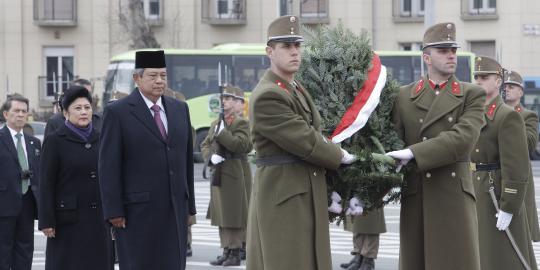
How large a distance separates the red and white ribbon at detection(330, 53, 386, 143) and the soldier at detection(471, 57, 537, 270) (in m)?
1.33

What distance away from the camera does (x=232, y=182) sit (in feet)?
48.3

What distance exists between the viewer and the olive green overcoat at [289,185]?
25.3 ft

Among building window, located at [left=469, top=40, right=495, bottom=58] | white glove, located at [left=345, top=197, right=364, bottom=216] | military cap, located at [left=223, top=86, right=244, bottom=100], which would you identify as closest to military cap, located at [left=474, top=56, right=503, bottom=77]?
white glove, located at [left=345, top=197, right=364, bottom=216]

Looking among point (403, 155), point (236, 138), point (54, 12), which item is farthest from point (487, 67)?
point (54, 12)

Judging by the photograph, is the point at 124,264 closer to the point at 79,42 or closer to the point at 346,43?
the point at 346,43

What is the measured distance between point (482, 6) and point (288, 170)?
126 feet

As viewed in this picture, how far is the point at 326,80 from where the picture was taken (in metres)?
8.12

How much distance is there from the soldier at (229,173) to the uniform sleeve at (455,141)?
642 centimetres

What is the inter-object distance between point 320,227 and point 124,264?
1.44 meters

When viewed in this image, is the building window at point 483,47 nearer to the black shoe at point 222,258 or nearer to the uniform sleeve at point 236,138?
the uniform sleeve at point 236,138

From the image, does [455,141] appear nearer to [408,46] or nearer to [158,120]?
[158,120]

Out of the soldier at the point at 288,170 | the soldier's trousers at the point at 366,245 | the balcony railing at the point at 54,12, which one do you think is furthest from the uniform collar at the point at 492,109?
the balcony railing at the point at 54,12

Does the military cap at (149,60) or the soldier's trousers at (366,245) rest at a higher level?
the military cap at (149,60)

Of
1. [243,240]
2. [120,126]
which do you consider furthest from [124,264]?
[243,240]
